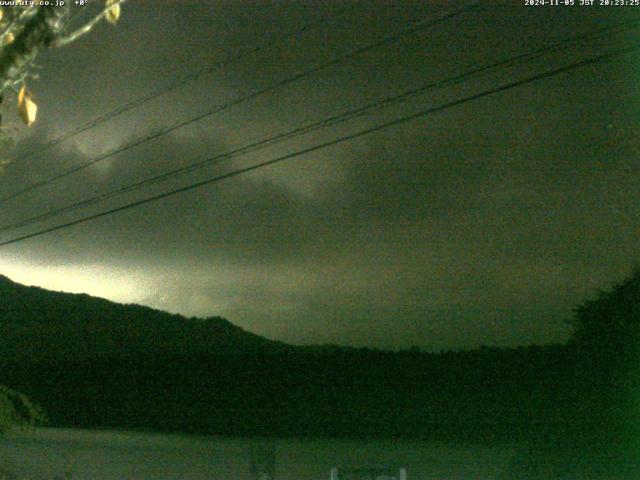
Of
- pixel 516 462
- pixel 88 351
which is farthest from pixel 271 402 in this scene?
pixel 88 351

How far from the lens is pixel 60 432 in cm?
2317

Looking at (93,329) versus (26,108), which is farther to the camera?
(93,329)

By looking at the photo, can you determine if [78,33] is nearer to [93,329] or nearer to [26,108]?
[26,108]

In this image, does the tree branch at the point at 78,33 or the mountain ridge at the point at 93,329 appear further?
the mountain ridge at the point at 93,329

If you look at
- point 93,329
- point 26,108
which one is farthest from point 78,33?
point 93,329

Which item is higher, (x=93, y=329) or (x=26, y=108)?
(x=93, y=329)

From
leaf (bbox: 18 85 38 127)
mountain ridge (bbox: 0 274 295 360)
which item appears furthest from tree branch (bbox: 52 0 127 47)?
mountain ridge (bbox: 0 274 295 360)

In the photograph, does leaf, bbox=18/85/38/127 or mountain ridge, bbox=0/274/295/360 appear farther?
mountain ridge, bbox=0/274/295/360

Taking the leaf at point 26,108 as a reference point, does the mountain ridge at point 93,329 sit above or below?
above

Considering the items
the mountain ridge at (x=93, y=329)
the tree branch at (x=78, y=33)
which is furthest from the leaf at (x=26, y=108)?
the mountain ridge at (x=93, y=329)

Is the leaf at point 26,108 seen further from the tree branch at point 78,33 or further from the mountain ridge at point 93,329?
the mountain ridge at point 93,329

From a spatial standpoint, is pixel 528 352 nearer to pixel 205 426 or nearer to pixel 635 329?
pixel 635 329

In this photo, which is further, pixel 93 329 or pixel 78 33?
pixel 93 329

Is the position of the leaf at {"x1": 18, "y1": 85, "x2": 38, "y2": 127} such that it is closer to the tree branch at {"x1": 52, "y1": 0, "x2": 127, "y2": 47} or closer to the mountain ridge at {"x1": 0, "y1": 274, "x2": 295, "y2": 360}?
the tree branch at {"x1": 52, "y1": 0, "x2": 127, "y2": 47}
